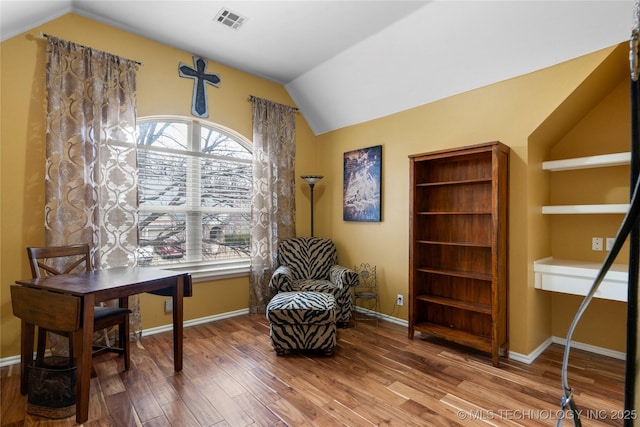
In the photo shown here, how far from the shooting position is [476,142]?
9.66ft

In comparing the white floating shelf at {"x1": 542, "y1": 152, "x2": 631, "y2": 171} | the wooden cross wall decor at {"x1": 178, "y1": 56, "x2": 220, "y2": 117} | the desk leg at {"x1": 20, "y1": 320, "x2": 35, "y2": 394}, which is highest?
the wooden cross wall decor at {"x1": 178, "y1": 56, "x2": 220, "y2": 117}

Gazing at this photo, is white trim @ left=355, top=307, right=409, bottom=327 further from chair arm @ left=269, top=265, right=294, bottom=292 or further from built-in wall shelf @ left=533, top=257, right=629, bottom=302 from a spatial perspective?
built-in wall shelf @ left=533, top=257, right=629, bottom=302

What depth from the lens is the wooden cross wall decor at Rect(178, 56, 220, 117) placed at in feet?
11.3

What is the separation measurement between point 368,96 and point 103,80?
2.64 meters

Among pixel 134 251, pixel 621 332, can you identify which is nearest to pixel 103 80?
pixel 134 251

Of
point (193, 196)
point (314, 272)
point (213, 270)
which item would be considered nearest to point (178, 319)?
point (213, 270)

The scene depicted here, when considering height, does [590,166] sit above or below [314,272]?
above

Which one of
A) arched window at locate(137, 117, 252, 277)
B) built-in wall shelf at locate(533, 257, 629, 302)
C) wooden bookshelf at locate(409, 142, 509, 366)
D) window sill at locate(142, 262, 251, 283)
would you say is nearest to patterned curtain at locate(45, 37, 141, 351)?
arched window at locate(137, 117, 252, 277)

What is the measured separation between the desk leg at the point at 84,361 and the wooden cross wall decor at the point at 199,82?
230 centimetres

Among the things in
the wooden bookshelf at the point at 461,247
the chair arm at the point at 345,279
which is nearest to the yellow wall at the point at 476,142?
the wooden bookshelf at the point at 461,247

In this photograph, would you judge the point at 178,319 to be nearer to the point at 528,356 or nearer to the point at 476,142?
the point at 528,356

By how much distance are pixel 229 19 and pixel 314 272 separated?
9.12 feet

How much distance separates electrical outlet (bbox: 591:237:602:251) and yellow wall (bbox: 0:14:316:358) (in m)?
3.81

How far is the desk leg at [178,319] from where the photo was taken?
7.93 feet
